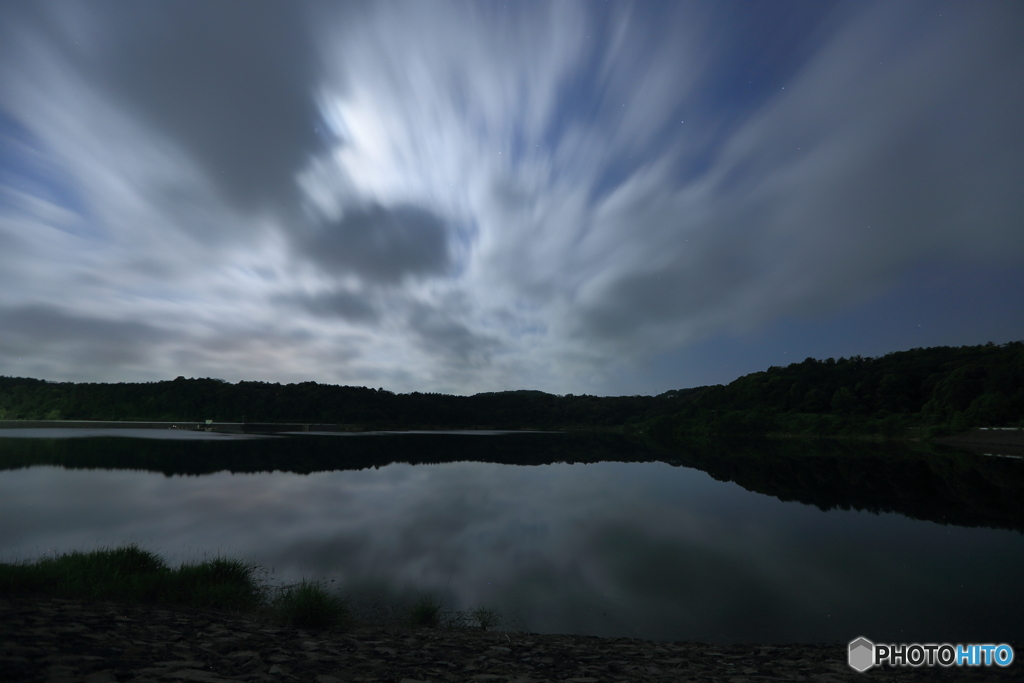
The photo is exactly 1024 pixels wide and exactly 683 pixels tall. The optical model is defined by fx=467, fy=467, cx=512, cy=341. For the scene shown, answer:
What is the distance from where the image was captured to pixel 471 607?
A: 1214cm

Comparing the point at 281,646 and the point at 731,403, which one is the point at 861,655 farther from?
the point at 731,403

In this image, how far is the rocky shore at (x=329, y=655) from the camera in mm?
5770

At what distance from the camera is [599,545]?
19.4m

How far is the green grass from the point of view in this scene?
9344mm

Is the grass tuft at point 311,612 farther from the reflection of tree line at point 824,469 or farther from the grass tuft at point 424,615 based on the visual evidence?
the reflection of tree line at point 824,469

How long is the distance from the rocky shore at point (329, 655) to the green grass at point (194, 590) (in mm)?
817

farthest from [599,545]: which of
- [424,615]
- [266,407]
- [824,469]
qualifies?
[266,407]

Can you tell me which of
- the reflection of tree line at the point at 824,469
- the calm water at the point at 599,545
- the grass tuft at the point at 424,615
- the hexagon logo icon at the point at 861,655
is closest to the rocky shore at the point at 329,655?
the hexagon logo icon at the point at 861,655

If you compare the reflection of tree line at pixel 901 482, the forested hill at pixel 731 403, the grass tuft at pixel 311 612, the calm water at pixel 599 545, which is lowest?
the calm water at pixel 599 545

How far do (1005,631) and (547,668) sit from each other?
415 inches

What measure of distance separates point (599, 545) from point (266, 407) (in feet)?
572

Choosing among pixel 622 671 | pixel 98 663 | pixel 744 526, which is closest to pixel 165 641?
pixel 98 663

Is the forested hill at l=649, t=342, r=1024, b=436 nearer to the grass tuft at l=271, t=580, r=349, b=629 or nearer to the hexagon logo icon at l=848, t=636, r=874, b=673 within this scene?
the hexagon logo icon at l=848, t=636, r=874, b=673

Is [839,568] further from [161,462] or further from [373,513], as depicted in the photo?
[161,462]
